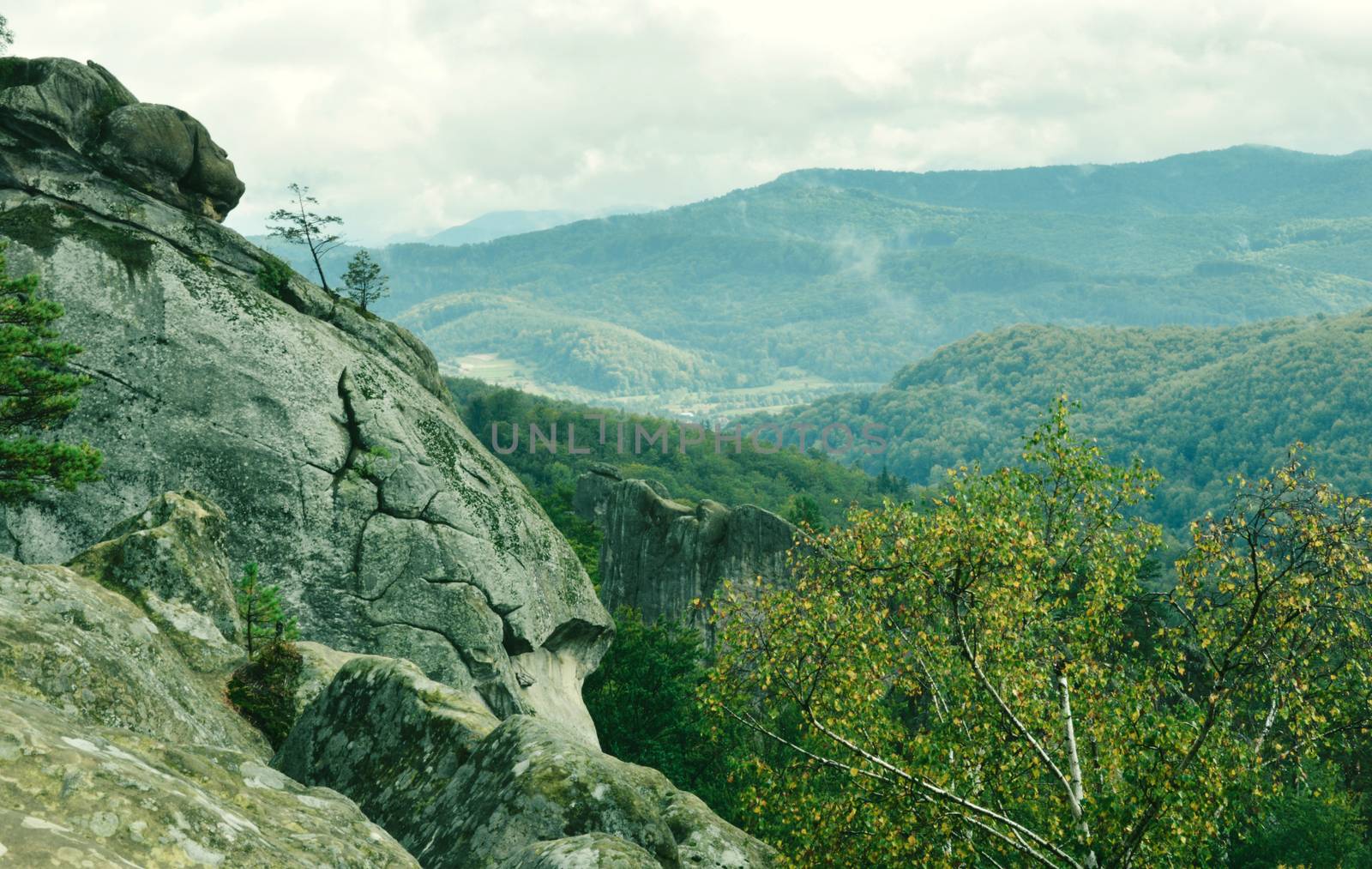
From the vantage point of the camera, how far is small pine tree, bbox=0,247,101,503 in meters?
20.7

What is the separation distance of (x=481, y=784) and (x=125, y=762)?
670 centimetres

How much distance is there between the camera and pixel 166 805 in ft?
24.9

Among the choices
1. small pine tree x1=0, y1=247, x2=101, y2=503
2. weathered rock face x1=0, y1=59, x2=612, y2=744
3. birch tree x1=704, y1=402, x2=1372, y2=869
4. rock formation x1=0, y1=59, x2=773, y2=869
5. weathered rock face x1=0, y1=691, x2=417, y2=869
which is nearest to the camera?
Answer: weathered rock face x1=0, y1=691, x2=417, y2=869

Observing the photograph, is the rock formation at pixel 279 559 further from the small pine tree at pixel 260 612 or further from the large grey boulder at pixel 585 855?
the small pine tree at pixel 260 612

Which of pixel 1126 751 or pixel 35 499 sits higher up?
pixel 35 499

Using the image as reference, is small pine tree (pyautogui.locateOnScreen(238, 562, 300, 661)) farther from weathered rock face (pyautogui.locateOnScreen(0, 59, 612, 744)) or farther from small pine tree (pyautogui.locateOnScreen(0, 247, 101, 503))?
weathered rock face (pyautogui.locateOnScreen(0, 59, 612, 744))

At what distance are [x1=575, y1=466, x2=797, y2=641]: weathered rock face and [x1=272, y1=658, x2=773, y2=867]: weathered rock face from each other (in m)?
57.3

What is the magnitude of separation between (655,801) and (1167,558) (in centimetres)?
15383

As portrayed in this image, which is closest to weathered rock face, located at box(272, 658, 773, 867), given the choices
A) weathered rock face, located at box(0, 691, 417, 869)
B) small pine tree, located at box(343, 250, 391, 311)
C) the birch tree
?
the birch tree

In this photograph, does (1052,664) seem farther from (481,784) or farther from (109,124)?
(109,124)

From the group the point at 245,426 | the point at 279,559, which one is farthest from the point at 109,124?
the point at 279,559

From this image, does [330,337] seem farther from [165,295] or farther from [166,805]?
[166,805]

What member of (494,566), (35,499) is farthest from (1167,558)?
(35,499)

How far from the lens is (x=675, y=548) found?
80000 millimetres
